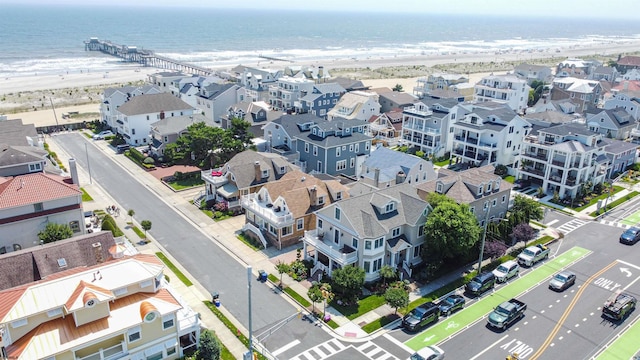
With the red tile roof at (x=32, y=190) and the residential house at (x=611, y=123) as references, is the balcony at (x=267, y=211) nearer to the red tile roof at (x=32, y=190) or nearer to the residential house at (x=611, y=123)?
the red tile roof at (x=32, y=190)

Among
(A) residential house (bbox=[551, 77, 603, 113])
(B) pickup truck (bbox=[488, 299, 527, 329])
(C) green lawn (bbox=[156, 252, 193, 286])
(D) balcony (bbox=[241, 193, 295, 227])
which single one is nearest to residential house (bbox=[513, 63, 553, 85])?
(A) residential house (bbox=[551, 77, 603, 113])

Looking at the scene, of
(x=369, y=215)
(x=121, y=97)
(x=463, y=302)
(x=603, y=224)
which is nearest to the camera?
(x=463, y=302)

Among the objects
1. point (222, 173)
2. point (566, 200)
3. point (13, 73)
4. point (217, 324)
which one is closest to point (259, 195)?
point (222, 173)

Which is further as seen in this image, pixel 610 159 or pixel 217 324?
pixel 610 159

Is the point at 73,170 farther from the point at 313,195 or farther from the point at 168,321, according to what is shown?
the point at 313,195

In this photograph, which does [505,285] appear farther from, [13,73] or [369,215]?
[13,73]

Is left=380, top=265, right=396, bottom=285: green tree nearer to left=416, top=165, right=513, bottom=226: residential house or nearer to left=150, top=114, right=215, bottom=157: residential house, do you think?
left=416, top=165, right=513, bottom=226: residential house
